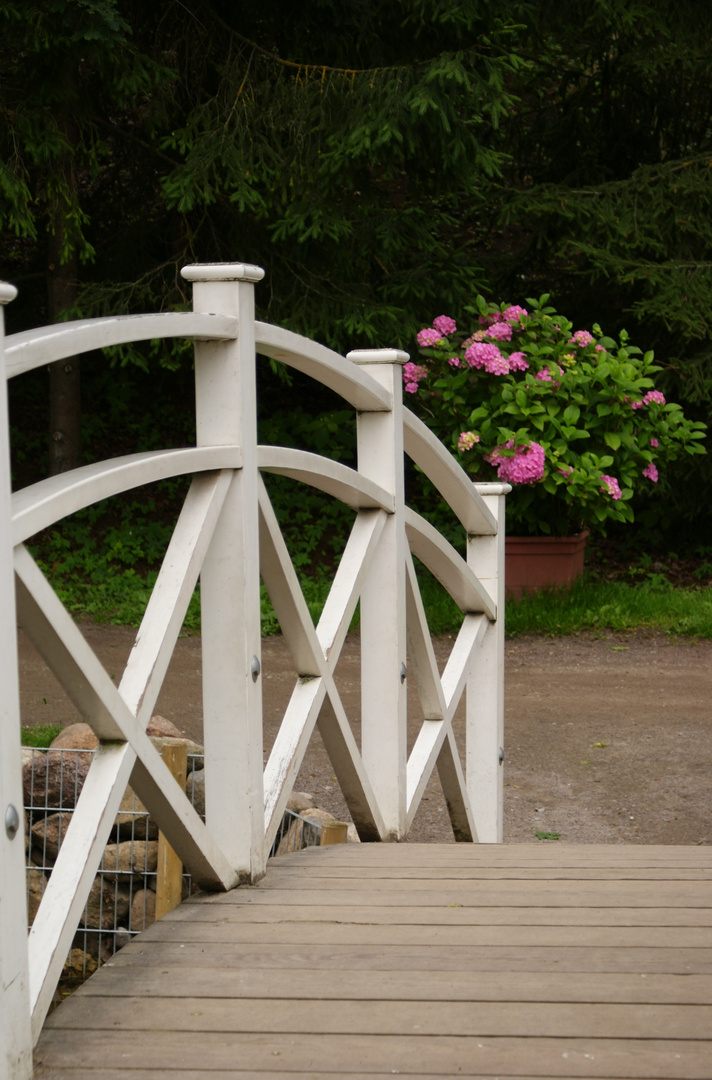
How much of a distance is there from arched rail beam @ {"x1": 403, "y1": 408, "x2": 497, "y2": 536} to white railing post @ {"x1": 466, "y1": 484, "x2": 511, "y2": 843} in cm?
7

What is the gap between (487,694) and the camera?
12.9 feet

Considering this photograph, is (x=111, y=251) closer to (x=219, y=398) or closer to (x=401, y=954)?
(x=219, y=398)

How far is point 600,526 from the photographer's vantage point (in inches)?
349

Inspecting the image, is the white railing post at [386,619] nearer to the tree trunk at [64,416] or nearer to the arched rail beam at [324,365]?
the arched rail beam at [324,365]

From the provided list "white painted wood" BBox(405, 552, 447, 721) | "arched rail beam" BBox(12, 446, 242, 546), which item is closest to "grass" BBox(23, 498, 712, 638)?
"white painted wood" BBox(405, 552, 447, 721)

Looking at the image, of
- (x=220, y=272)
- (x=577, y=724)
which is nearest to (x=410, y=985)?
(x=220, y=272)

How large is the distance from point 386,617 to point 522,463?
206 inches

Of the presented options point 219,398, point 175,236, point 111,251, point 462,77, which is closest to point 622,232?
point 462,77

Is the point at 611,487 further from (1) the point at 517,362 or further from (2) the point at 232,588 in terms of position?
(2) the point at 232,588

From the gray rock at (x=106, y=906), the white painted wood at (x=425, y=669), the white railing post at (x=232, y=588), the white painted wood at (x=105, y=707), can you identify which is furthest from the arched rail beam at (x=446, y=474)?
the gray rock at (x=106, y=906)

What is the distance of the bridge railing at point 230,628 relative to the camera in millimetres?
1519

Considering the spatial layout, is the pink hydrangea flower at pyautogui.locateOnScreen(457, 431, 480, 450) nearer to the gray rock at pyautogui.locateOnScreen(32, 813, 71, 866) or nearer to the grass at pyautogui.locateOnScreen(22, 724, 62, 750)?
the grass at pyautogui.locateOnScreen(22, 724, 62, 750)

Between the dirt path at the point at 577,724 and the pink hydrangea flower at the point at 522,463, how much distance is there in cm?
109

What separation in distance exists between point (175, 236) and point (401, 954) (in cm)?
913
